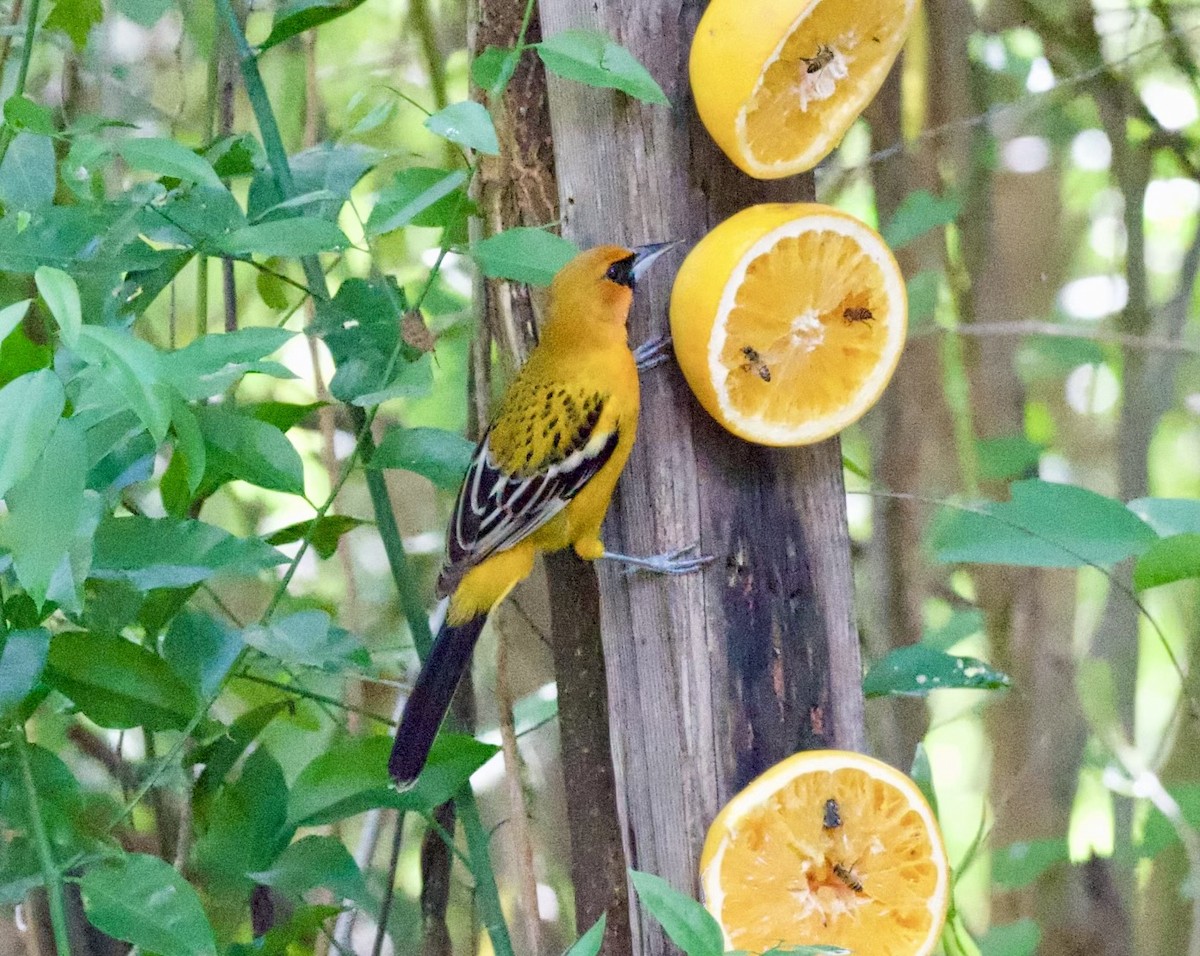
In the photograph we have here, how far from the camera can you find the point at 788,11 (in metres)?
1.16

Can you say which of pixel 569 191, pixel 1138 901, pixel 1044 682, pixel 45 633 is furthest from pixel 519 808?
pixel 1138 901

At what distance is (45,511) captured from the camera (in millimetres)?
817

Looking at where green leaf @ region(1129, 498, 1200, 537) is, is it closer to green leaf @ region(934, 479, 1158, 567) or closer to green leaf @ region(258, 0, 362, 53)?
green leaf @ region(934, 479, 1158, 567)

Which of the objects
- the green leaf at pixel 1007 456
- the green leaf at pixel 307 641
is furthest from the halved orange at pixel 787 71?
the green leaf at pixel 1007 456

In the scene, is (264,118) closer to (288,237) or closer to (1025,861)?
Answer: (288,237)

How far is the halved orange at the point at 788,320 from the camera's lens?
1.24 metres

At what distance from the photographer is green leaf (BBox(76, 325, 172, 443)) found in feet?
2.56

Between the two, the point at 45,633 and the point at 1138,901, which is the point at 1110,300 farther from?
the point at 45,633

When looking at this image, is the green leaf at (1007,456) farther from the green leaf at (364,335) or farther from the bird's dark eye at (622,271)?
the green leaf at (364,335)

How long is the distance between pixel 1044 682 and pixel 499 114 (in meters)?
1.87

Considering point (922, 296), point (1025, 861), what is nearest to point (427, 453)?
point (922, 296)

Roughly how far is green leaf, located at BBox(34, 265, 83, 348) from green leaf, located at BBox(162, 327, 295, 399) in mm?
129

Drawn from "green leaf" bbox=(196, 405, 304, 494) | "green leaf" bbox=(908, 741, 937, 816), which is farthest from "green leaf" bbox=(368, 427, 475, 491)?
"green leaf" bbox=(908, 741, 937, 816)

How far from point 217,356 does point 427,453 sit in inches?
16.0
